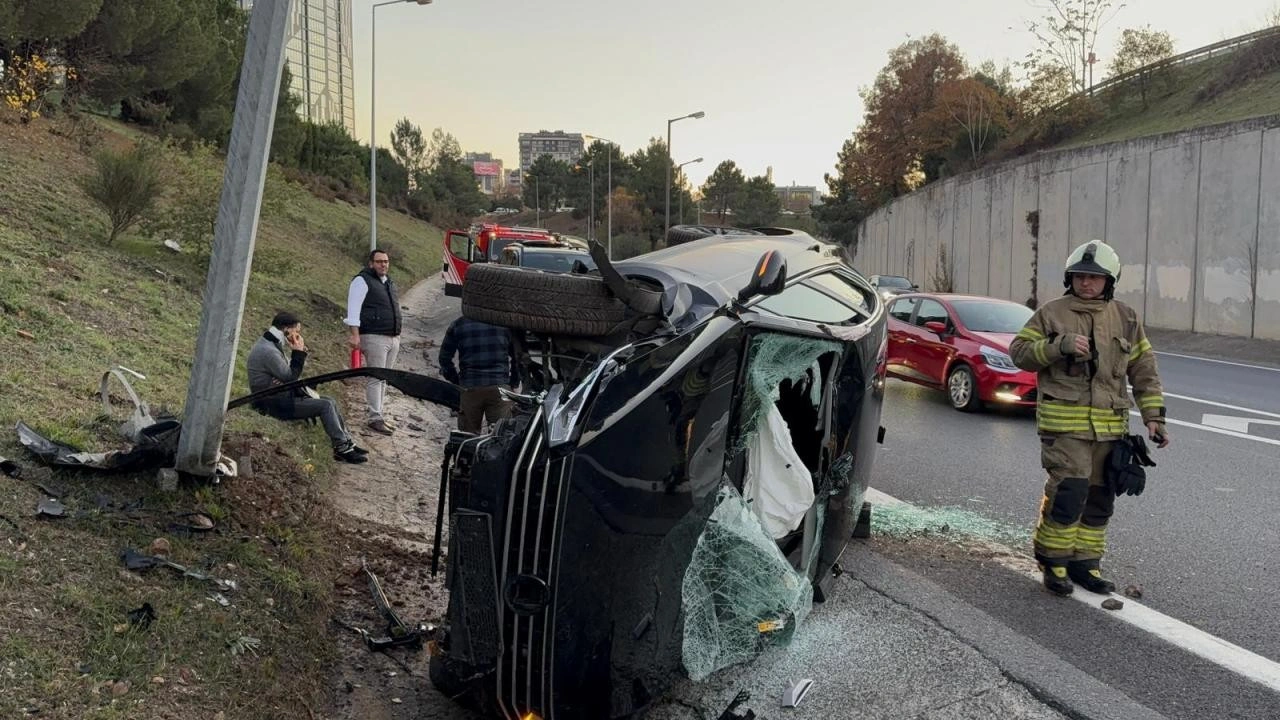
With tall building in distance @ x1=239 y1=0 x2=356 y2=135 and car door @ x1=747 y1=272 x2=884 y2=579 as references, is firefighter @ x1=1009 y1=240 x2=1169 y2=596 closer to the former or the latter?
car door @ x1=747 y1=272 x2=884 y2=579

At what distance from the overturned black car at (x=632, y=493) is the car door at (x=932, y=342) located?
286 inches

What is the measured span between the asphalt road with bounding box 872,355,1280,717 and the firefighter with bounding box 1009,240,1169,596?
306 millimetres

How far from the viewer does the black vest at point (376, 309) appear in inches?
327

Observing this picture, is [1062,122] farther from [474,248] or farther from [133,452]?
[133,452]

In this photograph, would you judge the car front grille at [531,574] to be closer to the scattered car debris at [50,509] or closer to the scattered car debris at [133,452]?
the scattered car debris at [50,509]

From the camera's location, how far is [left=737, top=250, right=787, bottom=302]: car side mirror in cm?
338

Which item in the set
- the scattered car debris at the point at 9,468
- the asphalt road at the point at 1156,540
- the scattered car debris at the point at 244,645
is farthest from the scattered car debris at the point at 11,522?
the asphalt road at the point at 1156,540

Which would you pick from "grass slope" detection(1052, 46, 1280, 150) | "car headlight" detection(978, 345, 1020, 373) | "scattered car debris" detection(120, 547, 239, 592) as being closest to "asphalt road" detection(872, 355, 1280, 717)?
"car headlight" detection(978, 345, 1020, 373)

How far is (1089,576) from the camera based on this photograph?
15.6 ft

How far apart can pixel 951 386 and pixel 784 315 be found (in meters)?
7.46

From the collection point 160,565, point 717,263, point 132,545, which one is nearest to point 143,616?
point 160,565

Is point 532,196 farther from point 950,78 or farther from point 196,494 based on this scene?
point 196,494

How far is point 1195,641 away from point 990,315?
759 cm

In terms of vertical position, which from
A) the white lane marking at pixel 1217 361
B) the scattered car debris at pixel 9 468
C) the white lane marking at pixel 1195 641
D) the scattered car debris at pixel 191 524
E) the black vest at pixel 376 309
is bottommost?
the white lane marking at pixel 1195 641
